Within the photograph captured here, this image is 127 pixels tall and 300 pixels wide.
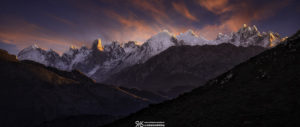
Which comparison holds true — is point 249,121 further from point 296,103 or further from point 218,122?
point 296,103

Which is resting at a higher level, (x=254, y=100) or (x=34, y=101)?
(x=254, y=100)

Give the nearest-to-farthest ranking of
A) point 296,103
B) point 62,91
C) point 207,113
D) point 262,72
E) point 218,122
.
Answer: point 296,103 < point 218,122 < point 207,113 < point 262,72 < point 62,91

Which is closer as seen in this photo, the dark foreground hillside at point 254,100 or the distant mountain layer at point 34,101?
the dark foreground hillside at point 254,100

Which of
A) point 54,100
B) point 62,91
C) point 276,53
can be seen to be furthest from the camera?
point 62,91

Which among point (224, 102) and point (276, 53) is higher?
point (276, 53)

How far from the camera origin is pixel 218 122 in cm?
1933

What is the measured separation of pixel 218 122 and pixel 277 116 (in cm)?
438

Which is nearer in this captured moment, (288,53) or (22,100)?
(288,53)

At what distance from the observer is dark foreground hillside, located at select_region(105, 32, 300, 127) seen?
17719 millimetres

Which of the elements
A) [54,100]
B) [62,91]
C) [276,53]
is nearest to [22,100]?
[54,100]

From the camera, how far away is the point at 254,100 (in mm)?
22016

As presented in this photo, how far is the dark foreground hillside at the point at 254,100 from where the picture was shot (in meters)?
17.7

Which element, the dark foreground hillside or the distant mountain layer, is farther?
the distant mountain layer

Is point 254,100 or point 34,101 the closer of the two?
point 254,100
